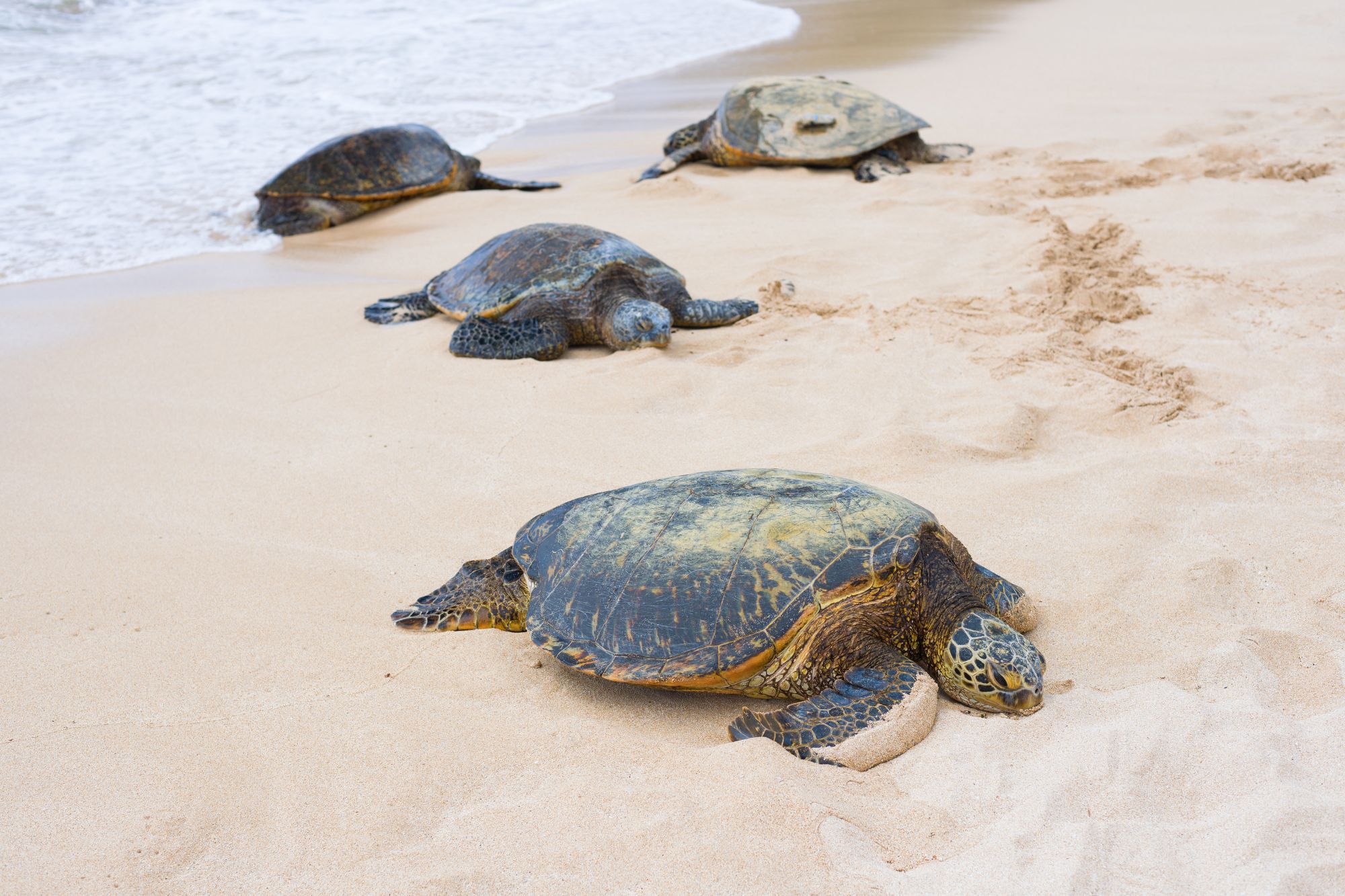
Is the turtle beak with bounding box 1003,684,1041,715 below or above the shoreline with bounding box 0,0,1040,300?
below

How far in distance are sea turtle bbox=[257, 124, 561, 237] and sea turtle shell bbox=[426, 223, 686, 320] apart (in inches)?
108

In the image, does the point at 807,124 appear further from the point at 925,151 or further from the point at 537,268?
the point at 537,268

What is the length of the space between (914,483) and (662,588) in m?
1.40

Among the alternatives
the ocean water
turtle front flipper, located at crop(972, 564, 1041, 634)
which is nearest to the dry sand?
turtle front flipper, located at crop(972, 564, 1041, 634)

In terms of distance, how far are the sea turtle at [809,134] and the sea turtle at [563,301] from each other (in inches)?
117

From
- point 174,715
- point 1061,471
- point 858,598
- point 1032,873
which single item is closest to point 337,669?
point 174,715

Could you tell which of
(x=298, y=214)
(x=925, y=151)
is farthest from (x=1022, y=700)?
(x=298, y=214)

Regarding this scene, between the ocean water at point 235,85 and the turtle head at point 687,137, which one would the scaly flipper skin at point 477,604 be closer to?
the ocean water at point 235,85

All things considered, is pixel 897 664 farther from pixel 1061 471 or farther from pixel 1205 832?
pixel 1061 471

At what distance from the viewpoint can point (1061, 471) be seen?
11.7 feet

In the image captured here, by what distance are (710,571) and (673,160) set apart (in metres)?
6.47

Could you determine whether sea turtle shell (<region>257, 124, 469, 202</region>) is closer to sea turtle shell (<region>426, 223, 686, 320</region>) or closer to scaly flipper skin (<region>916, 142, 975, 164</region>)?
sea turtle shell (<region>426, 223, 686, 320</region>)

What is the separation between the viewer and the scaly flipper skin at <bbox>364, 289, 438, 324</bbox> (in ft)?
18.3

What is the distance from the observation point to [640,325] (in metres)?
4.91
